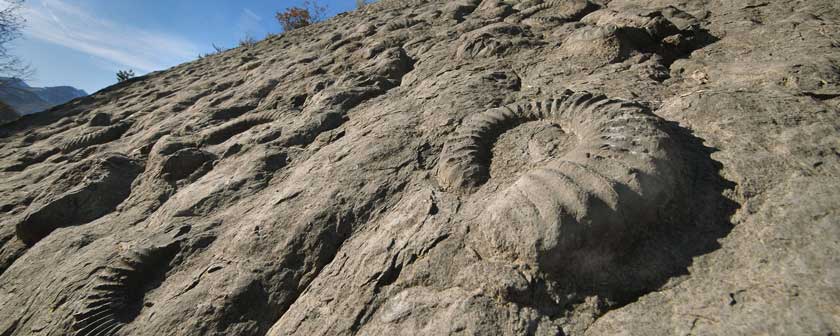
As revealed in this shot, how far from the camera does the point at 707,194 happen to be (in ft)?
5.28

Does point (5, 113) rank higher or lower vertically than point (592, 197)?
higher

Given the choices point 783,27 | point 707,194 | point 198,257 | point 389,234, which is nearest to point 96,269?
point 198,257

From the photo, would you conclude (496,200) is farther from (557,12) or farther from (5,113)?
(5,113)

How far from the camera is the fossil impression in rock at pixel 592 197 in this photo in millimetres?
1432

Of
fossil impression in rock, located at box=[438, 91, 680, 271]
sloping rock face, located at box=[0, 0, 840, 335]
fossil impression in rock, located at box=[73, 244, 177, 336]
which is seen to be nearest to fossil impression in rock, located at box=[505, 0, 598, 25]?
sloping rock face, located at box=[0, 0, 840, 335]

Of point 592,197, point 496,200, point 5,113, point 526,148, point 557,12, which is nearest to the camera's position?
point 592,197

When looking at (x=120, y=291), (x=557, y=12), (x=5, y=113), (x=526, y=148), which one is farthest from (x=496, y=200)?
(x=5, y=113)

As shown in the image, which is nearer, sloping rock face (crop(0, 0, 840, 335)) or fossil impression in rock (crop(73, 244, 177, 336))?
sloping rock face (crop(0, 0, 840, 335))

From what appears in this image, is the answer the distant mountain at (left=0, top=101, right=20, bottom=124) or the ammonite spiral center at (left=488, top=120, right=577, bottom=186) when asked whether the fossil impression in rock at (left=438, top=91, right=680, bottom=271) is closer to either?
the ammonite spiral center at (left=488, top=120, right=577, bottom=186)

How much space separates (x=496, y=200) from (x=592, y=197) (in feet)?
1.33

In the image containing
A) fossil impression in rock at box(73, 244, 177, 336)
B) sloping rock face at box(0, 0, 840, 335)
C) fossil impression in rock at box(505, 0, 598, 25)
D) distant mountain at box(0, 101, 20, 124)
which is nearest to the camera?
sloping rock face at box(0, 0, 840, 335)

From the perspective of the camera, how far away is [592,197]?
1.45 meters

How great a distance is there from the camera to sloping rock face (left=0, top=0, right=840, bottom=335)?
4.55ft

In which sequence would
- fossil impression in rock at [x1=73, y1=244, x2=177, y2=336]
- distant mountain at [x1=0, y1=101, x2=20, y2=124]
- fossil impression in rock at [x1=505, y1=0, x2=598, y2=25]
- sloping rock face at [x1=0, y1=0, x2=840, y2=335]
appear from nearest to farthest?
1. sloping rock face at [x1=0, y1=0, x2=840, y2=335]
2. fossil impression in rock at [x1=73, y1=244, x2=177, y2=336]
3. fossil impression in rock at [x1=505, y1=0, x2=598, y2=25]
4. distant mountain at [x1=0, y1=101, x2=20, y2=124]
